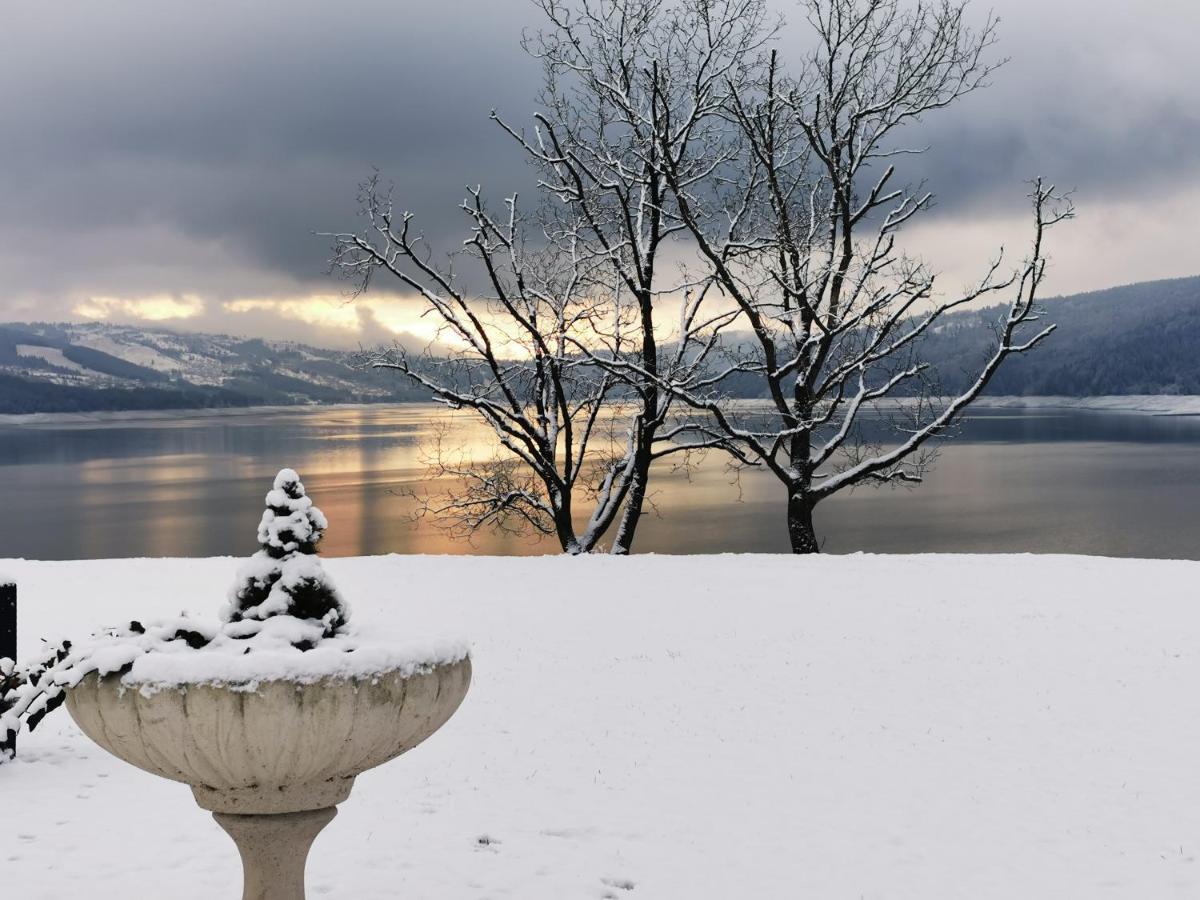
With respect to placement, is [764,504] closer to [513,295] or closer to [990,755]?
[513,295]

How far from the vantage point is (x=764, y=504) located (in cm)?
5866

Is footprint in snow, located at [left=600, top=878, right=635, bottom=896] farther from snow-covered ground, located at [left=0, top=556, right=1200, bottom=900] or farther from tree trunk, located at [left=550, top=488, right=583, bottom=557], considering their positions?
tree trunk, located at [left=550, top=488, right=583, bottom=557]

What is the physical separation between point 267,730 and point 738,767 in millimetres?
5464

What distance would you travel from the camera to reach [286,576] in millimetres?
4691

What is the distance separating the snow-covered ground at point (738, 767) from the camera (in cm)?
645

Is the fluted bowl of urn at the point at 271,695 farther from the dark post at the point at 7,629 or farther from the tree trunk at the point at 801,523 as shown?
the tree trunk at the point at 801,523

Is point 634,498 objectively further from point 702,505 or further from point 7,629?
point 702,505

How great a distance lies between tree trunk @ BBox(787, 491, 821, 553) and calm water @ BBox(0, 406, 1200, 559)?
2.88 meters

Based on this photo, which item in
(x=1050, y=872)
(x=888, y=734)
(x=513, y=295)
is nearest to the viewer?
(x=1050, y=872)

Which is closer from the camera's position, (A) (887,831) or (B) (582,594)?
(A) (887,831)

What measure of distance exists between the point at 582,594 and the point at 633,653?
150 inches

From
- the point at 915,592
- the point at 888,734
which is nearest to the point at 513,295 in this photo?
the point at 915,592

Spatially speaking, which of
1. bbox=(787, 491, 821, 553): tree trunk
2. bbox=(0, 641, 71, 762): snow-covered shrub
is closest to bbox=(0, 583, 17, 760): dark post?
bbox=(0, 641, 71, 762): snow-covered shrub

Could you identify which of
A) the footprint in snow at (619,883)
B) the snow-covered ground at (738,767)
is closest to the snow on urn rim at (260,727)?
the snow-covered ground at (738,767)
